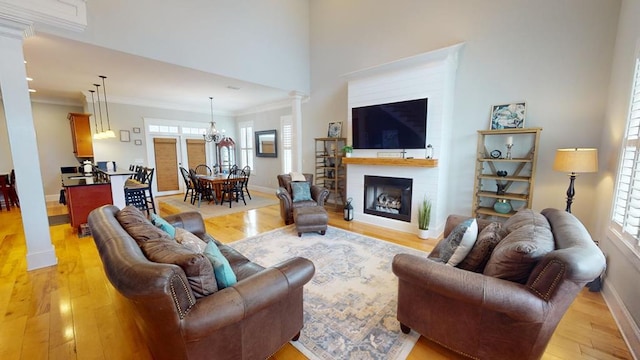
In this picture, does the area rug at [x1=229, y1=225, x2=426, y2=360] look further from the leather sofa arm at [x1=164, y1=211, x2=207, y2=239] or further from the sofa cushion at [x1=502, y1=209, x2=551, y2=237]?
the sofa cushion at [x1=502, y1=209, x2=551, y2=237]

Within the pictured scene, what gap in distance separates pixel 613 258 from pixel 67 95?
33.0ft

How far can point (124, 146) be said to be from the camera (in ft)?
21.5

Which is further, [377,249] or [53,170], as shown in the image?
[53,170]

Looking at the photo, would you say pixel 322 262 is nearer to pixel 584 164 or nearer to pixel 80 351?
pixel 80 351

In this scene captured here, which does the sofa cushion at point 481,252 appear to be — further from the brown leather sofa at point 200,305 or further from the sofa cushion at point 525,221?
the brown leather sofa at point 200,305

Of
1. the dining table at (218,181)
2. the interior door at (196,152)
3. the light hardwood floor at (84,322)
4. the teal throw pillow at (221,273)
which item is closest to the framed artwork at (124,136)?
the interior door at (196,152)

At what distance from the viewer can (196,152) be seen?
8031mm

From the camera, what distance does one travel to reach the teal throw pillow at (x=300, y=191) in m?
4.51

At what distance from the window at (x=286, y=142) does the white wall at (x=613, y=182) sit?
599 cm

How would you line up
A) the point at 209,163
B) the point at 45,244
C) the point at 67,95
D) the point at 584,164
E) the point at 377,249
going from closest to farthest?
the point at 584,164
the point at 45,244
the point at 377,249
the point at 67,95
the point at 209,163

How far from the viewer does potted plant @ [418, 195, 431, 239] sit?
12.4ft

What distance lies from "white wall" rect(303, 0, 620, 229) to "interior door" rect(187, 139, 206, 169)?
591 centimetres

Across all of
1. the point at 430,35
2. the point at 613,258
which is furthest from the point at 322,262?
the point at 430,35

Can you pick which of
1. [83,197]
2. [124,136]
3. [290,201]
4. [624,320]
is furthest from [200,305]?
[124,136]
